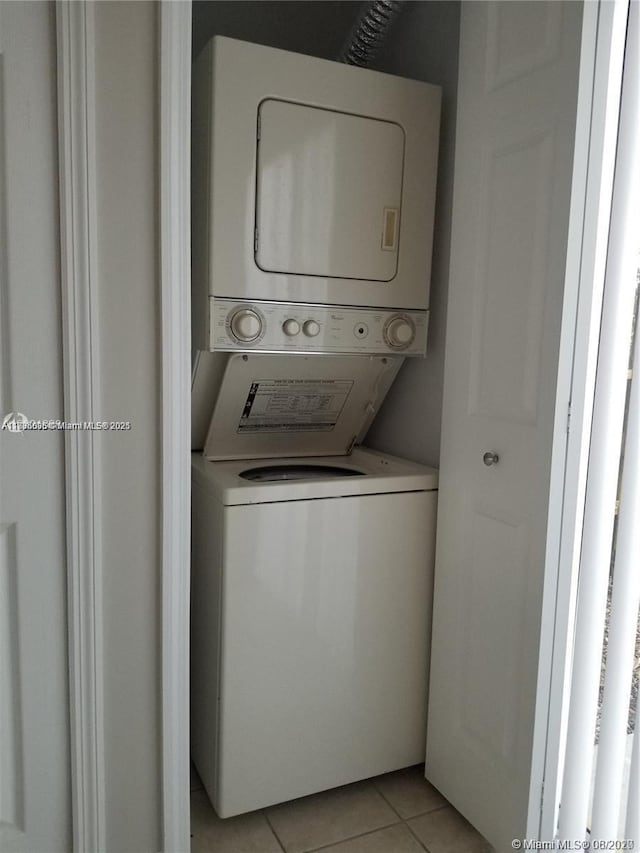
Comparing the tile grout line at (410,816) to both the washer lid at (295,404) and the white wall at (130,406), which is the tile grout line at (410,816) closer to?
the white wall at (130,406)

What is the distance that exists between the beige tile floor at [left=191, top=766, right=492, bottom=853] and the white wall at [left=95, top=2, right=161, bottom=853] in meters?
0.37

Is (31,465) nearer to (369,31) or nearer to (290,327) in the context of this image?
(290,327)

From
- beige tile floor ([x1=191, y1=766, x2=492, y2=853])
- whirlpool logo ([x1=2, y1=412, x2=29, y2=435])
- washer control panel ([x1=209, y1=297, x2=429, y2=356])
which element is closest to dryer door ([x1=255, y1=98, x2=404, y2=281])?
washer control panel ([x1=209, y1=297, x2=429, y2=356])

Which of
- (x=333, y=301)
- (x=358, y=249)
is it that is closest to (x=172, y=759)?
(x=333, y=301)

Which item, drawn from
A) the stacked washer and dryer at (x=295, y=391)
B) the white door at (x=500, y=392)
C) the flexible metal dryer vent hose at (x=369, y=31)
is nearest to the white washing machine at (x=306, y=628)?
the stacked washer and dryer at (x=295, y=391)

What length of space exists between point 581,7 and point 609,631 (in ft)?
4.38

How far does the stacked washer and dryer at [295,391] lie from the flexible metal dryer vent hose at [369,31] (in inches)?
9.1

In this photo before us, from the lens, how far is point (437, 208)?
1.97m

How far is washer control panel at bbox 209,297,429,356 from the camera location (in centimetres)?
171

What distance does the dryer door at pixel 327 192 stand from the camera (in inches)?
66.4

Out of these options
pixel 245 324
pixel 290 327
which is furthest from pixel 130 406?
pixel 290 327

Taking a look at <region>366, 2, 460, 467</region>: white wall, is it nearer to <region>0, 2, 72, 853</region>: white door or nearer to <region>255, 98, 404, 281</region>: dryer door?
<region>255, 98, 404, 281</region>: dryer door

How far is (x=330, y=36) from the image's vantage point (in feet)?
7.73

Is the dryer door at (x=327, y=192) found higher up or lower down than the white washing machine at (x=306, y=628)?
higher up
